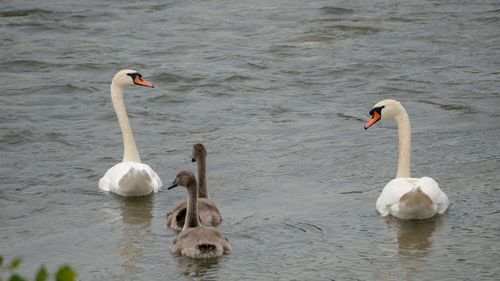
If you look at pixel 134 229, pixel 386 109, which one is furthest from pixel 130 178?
pixel 386 109

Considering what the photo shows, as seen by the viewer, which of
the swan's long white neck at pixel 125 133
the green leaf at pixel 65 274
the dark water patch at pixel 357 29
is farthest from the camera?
the dark water patch at pixel 357 29

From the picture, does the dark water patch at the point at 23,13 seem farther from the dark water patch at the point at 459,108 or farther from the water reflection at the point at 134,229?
the water reflection at the point at 134,229

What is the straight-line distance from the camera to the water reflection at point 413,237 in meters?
7.98

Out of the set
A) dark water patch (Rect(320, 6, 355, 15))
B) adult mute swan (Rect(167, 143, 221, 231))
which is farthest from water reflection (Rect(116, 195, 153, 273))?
dark water patch (Rect(320, 6, 355, 15))

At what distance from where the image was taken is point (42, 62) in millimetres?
18734

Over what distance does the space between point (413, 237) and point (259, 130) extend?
5280 millimetres

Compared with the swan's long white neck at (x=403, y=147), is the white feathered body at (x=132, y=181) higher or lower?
lower

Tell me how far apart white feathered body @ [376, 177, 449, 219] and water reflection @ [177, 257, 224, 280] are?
2020 mm

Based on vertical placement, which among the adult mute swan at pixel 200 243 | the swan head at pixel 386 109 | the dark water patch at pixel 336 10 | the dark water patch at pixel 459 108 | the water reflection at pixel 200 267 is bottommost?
the water reflection at pixel 200 267

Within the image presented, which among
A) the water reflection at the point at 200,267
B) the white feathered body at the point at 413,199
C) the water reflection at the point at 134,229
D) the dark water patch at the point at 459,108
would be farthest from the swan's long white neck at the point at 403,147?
the dark water patch at the point at 459,108

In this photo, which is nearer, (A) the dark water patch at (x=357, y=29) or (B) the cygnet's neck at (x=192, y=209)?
(B) the cygnet's neck at (x=192, y=209)

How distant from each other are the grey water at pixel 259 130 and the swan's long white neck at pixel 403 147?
1.67ft

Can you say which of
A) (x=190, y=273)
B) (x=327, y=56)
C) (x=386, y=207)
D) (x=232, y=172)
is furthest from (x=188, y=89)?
(x=190, y=273)

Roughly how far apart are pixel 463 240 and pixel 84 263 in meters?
3.57
